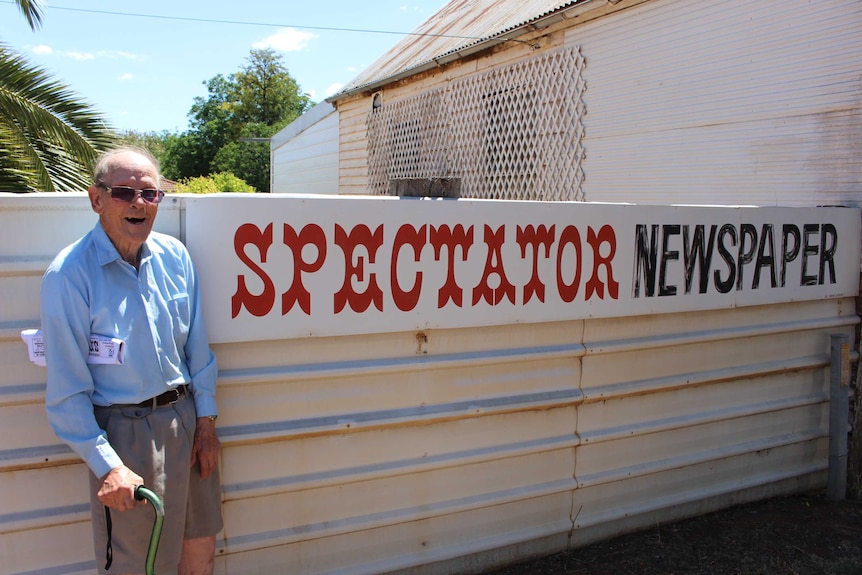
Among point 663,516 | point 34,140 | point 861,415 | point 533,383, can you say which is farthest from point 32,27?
point 861,415

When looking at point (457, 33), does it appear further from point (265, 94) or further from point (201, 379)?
point (265, 94)

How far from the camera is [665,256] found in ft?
13.1

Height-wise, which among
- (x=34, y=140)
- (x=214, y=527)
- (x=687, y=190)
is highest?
(x=34, y=140)

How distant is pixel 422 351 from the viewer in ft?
11.0

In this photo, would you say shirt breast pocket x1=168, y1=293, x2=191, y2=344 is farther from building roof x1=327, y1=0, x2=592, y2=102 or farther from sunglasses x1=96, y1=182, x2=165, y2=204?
building roof x1=327, y1=0, x2=592, y2=102

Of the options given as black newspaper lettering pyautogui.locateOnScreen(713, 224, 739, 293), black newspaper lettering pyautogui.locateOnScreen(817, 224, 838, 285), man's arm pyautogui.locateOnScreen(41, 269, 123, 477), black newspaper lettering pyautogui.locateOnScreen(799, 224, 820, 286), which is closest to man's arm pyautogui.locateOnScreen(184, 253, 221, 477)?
man's arm pyautogui.locateOnScreen(41, 269, 123, 477)

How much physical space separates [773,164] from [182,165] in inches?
2148

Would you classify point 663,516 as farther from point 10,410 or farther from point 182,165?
point 182,165

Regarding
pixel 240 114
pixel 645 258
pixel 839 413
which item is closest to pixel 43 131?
pixel 645 258

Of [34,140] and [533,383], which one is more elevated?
[34,140]

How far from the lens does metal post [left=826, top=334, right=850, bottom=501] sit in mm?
4578

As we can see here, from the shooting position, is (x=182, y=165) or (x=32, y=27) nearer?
(x=32, y=27)

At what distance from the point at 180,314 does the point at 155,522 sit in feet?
2.33

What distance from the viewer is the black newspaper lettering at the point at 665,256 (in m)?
3.99
